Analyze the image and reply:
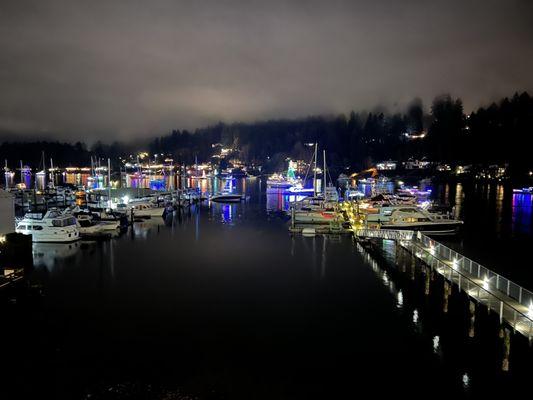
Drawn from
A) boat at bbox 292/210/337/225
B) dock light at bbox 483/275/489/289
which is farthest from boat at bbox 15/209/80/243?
dock light at bbox 483/275/489/289

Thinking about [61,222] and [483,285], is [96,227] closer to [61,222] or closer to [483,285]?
[61,222]

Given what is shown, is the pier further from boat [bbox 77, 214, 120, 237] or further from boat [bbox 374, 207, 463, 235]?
boat [bbox 77, 214, 120, 237]

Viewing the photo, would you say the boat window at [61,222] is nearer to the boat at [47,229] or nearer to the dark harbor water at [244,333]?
the boat at [47,229]

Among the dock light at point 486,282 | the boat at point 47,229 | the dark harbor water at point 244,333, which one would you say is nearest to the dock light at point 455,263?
the dark harbor water at point 244,333

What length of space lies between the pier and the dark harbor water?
1960 millimetres

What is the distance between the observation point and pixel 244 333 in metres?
19.1

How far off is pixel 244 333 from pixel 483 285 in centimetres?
1090

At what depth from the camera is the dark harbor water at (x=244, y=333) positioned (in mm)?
14945

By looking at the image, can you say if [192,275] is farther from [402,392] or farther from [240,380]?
[402,392]

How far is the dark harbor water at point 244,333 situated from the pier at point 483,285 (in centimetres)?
196

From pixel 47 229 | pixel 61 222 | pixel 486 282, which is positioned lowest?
pixel 47 229

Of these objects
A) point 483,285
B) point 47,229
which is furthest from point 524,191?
point 47,229

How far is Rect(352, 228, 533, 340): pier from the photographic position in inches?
595

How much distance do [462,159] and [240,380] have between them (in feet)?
532
